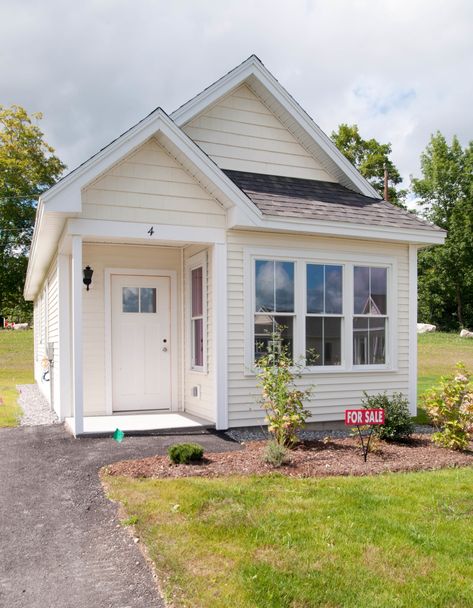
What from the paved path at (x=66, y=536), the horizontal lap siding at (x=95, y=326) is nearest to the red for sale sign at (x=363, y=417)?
the paved path at (x=66, y=536)

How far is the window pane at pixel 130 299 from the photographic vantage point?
30.5ft

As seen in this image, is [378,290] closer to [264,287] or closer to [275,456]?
[264,287]

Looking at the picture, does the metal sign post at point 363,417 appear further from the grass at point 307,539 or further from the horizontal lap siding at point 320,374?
the horizontal lap siding at point 320,374

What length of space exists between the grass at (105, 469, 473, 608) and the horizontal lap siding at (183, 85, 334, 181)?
5947 mm

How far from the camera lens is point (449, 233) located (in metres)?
36.8

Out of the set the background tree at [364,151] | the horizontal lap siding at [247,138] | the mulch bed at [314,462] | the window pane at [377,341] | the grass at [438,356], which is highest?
the background tree at [364,151]

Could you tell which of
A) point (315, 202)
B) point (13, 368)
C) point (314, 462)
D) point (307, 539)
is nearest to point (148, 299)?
point (315, 202)

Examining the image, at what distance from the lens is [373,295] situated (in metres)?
9.39

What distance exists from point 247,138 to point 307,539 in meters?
7.38

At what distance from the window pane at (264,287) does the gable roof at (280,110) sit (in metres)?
2.75

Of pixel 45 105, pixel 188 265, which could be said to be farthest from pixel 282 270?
pixel 45 105

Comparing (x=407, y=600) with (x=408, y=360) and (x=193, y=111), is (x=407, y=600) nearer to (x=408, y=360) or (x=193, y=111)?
(x=408, y=360)

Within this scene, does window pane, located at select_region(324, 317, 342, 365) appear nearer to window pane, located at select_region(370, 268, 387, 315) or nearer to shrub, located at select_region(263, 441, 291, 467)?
window pane, located at select_region(370, 268, 387, 315)

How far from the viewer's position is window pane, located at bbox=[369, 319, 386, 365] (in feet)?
30.8
